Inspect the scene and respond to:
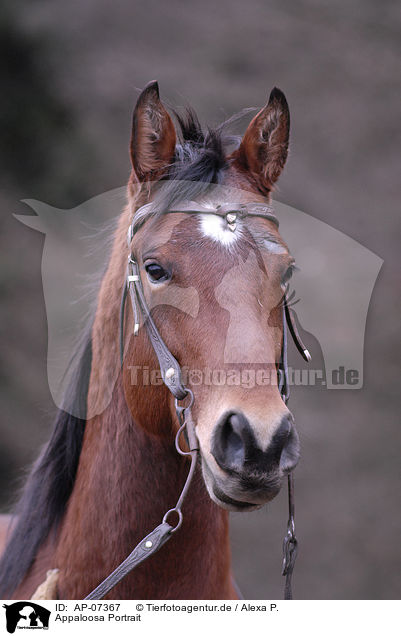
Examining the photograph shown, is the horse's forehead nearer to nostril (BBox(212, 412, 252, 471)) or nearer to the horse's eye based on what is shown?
the horse's eye

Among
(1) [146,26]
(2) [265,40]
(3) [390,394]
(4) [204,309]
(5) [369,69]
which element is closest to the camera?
(4) [204,309]

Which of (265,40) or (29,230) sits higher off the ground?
(265,40)

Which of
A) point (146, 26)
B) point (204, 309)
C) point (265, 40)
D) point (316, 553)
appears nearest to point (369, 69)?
point (265, 40)

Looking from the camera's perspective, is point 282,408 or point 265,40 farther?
point 265,40

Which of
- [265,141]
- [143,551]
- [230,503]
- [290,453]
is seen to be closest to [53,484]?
[143,551]

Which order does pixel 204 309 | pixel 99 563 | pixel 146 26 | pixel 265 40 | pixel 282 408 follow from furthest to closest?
pixel 265 40
pixel 146 26
pixel 99 563
pixel 204 309
pixel 282 408

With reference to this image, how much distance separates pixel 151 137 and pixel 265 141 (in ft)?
0.94

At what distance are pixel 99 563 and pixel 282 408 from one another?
0.64 metres

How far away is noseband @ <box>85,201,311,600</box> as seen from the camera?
1.11 m

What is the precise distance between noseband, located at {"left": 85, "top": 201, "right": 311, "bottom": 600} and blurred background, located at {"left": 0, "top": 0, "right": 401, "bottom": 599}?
6.27ft

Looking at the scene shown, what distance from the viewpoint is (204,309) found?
108 centimetres

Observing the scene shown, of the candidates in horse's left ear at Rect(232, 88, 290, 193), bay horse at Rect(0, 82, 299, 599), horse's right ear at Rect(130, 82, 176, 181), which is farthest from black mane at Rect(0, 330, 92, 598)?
horse's left ear at Rect(232, 88, 290, 193)
